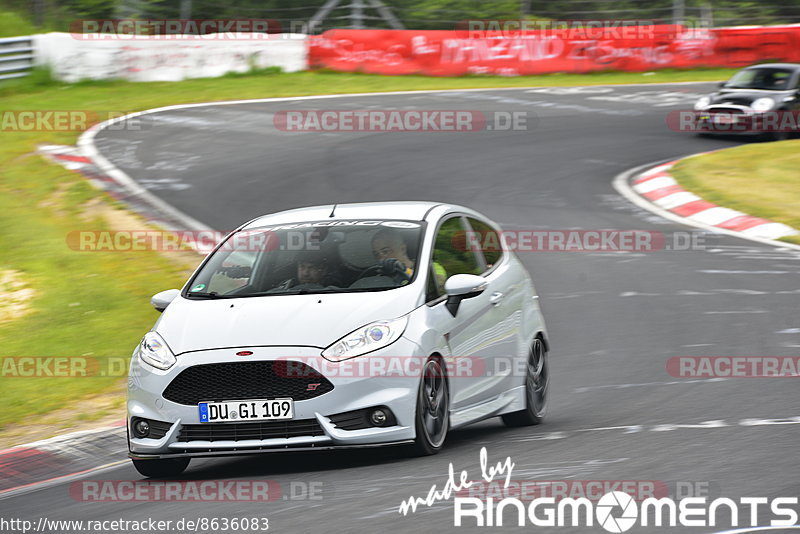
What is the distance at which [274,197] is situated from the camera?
17.5 metres

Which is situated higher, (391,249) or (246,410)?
(391,249)

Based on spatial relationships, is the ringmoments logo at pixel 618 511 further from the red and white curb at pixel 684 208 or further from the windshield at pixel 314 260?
the red and white curb at pixel 684 208

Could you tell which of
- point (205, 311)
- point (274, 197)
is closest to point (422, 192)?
point (274, 197)

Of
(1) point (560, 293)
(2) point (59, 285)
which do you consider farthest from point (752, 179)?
(2) point (59, 285)

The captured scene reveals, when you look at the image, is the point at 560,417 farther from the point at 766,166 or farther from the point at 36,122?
the point at 36,122

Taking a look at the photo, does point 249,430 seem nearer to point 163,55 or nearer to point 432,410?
point 432,410

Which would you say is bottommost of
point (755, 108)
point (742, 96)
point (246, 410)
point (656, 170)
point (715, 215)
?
point (715, 215)

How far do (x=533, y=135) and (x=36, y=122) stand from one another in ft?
27.7

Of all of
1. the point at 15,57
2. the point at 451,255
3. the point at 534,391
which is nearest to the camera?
the point at 451,255

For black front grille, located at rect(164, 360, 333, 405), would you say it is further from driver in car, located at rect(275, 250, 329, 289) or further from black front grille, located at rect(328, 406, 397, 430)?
driver in car, located at rect(275, 250, 329, 289)

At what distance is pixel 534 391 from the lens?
29.2ft

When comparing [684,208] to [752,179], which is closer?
[684,208]

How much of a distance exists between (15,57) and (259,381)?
20.5m

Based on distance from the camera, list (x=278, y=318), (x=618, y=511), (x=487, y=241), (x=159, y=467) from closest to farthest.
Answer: (x=618, y=511)
(x=278, y=318)
(x=159, y=467)
(x=487, y=241)
